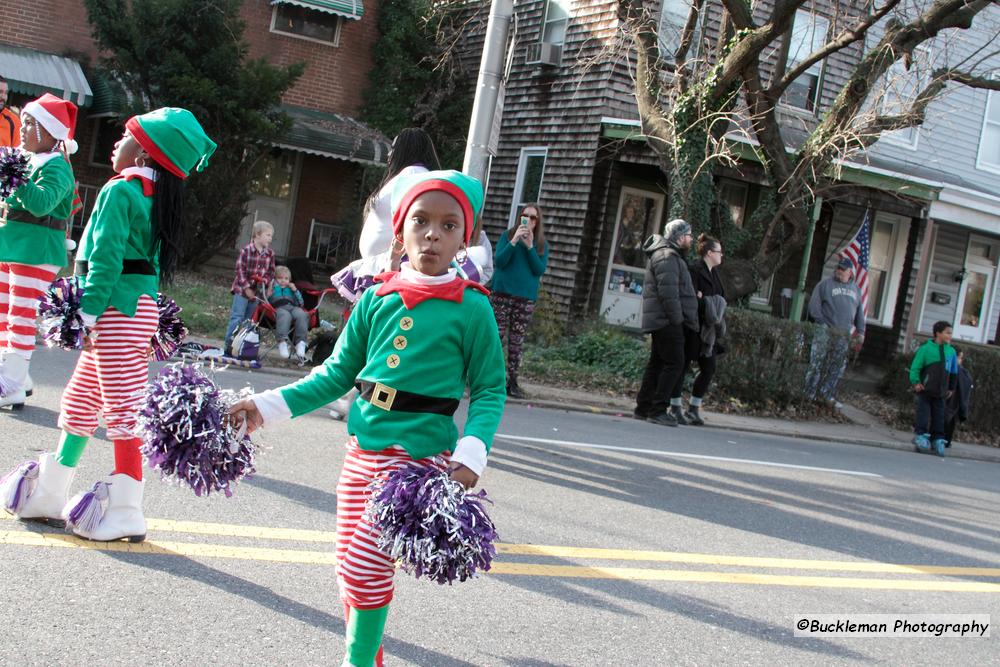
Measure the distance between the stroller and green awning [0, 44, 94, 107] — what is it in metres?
7.20

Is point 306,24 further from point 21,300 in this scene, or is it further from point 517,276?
point 21,300

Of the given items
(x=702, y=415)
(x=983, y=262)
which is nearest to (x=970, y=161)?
(x=983, y=262)

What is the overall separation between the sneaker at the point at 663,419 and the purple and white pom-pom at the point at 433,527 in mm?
8441

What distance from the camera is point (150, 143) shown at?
14.8ft

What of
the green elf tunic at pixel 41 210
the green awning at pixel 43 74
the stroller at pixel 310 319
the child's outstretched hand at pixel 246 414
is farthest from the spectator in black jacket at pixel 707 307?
the green awning at pixel 43 74

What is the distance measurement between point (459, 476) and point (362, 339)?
590mm

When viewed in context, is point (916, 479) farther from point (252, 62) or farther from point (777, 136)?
point (252, 62)

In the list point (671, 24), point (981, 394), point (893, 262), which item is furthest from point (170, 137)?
point (893, 262)

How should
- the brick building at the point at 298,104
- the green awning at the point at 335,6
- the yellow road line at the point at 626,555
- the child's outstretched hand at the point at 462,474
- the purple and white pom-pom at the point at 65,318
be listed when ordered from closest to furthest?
the child's outstretched hand at the point at 462,474, the purple and white pom-pom at the point at 65,318, the yellow road line at the point at 626,555, the brick building at the point at 298,104, the green awning at the point at 335,6

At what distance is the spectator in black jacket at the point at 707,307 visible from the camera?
11102mm

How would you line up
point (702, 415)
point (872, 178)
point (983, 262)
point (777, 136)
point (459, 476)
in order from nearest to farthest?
point (459, 476)
point (702, 415)
point (777, 136)
point (872, 178)
point (983, 262)

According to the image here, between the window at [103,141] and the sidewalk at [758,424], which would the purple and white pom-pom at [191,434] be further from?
the window at [103,141]

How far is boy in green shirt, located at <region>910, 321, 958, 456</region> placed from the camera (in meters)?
12.9

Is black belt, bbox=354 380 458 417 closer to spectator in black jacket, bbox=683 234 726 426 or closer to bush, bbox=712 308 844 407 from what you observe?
spectator in black jacket, bbox=683 234 726 426
